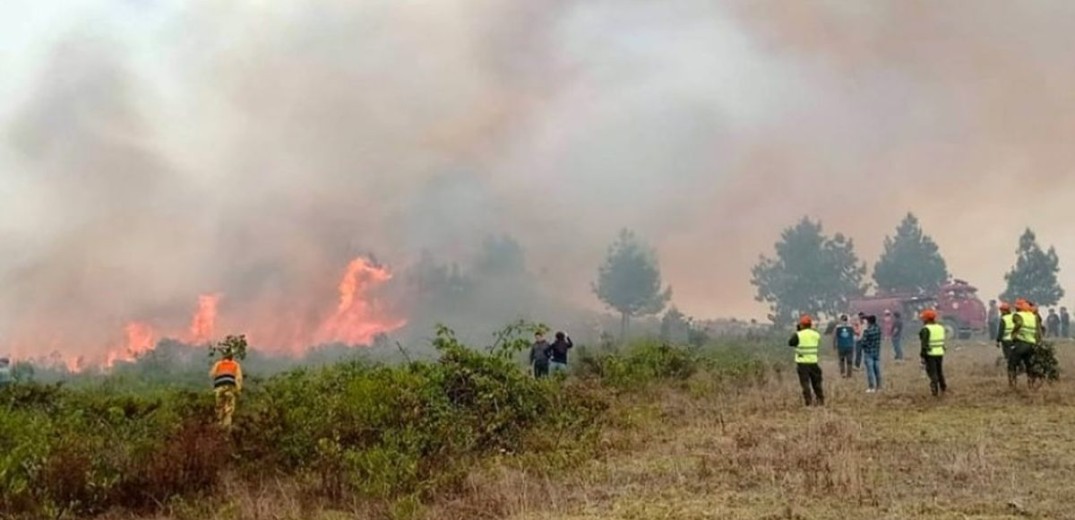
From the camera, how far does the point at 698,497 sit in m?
8.81

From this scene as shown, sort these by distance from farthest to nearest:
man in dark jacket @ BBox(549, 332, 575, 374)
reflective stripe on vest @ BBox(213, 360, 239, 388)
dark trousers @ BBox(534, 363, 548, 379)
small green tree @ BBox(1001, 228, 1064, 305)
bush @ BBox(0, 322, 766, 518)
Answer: small green tree @ BBox(1001, 228, 1064, 305) → man in dark jacket @ BBox(549, 332, 575, 374) → dark trousers @ BBox(534, 363, 548, 379) → reflective stripe on vest @ BBox(213, 360, 239, 388) → bush @ BBox(0, 322, 766, 518)

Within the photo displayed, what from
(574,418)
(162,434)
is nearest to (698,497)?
(574,418)

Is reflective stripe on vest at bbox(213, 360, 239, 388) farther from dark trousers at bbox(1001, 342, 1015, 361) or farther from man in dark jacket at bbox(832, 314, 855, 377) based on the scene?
dark trousers at bbox(1001, 342, 1015, 361)

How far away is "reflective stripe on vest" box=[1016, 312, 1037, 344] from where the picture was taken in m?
16.2

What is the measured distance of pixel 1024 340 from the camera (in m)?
16.2

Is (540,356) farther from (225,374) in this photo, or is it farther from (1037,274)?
(1037,274)

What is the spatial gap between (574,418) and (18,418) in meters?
7.87

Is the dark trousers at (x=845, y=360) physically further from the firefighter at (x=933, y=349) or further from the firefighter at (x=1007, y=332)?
the firefighter at (x=933, y=349)

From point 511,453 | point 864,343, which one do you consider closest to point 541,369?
point 864,343

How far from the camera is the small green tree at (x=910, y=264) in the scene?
221 feet

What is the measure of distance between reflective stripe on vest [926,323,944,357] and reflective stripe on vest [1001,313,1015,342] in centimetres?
149

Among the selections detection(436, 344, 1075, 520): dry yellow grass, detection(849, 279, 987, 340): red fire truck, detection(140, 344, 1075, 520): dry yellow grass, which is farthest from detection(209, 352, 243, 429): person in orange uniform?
detection(849, 279, 987, 340): red fire truck

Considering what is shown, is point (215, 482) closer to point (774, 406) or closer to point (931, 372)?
point (774, 406)

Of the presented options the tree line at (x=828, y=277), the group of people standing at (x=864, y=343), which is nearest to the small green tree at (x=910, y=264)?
the tree line at (x=828, y=277)
